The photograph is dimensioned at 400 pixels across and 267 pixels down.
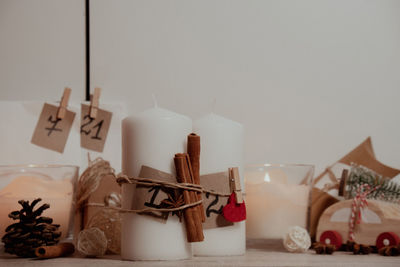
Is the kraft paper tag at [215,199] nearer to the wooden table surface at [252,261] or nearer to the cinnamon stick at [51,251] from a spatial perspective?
the wooden table surface at [252,261]

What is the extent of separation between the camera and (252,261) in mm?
688

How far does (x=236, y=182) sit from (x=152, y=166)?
0.16 m

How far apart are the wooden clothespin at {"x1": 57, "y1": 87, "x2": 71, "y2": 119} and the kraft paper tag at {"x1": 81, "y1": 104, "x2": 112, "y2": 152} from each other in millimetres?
43

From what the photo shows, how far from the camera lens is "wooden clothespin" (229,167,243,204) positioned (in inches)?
29.5

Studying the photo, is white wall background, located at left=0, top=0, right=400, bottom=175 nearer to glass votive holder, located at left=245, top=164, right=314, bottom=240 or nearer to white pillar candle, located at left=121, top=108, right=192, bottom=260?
glass votive holder, located at left=245, top=164, right=314, bottom=240

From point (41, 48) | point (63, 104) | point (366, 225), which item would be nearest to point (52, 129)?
point (63, 104)

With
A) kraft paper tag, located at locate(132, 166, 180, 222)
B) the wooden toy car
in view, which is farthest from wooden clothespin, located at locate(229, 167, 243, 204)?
the wooden toy car

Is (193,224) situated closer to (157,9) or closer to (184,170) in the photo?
(184,170)

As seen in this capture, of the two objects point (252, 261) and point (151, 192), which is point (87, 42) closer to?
point (151, 192)

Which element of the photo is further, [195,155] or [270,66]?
[270,66]

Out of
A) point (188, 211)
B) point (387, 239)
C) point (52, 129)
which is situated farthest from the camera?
point (52, 129)

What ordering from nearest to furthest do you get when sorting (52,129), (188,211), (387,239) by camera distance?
(188,211)
(387,239)
(52,129)

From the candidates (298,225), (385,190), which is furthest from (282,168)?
(385,190)

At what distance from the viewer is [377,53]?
3.74ft
